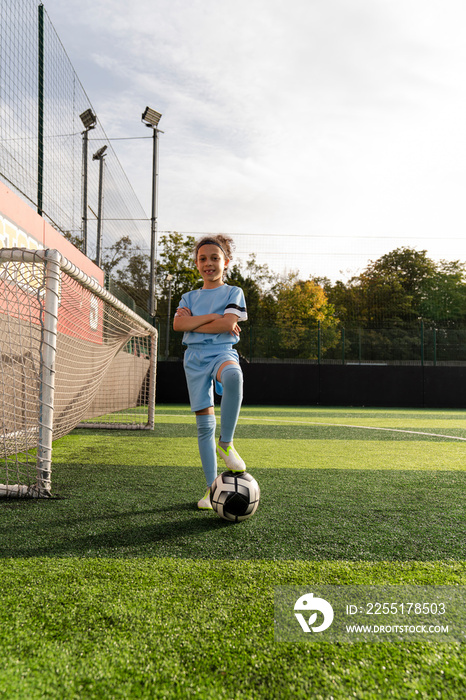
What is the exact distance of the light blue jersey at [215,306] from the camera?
2.59 m

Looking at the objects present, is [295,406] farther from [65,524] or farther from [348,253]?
[65,524]

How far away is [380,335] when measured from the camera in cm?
1614

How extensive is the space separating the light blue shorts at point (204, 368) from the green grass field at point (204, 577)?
2.01 ft

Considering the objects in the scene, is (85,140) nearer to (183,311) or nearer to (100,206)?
(100,206)

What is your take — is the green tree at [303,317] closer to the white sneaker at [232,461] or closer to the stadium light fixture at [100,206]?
the stadium light fixture at [100,206]

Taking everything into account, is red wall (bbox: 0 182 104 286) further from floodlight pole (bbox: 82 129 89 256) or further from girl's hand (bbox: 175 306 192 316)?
floodlight pole (bbox: 82 129 89 256)

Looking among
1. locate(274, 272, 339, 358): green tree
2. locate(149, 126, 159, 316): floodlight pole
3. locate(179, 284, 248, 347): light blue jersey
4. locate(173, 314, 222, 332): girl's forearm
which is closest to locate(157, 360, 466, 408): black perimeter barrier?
locate(274, 272, 339, 358): green tree

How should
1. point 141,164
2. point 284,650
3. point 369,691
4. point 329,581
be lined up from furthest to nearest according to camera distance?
1. point 141,164
2. point 329,581
3. point 284,650
4. point 369,691

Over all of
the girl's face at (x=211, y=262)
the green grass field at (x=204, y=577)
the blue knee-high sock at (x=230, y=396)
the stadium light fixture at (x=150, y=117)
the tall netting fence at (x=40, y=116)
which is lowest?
the green grass field at (x=204, y=577)

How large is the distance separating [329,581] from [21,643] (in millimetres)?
945

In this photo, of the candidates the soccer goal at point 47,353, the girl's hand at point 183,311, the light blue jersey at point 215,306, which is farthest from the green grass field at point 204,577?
the girl's hand at point 183,311

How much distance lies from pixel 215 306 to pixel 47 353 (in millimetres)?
1095

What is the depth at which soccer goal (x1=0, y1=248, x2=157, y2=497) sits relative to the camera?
2.89 meters

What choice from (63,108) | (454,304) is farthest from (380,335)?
(63,108)
